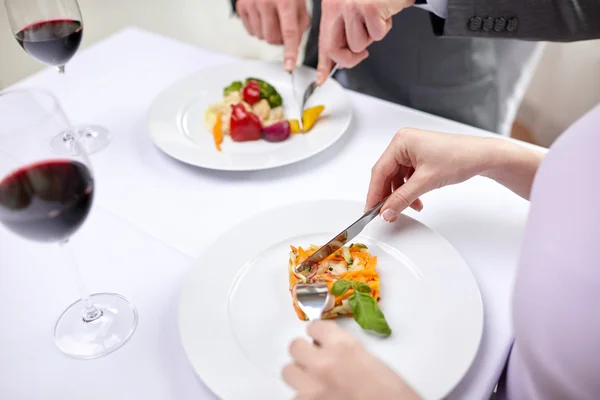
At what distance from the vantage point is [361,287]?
30.6 inches

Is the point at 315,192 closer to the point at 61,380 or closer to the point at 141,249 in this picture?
the point at 141,249

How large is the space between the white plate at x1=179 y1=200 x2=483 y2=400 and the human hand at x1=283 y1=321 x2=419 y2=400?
101 millimetres

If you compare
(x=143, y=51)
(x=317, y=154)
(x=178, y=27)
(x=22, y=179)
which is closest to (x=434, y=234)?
(x=317, y=154)

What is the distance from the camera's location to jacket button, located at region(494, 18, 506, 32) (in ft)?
3.87

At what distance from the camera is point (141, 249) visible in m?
0.97

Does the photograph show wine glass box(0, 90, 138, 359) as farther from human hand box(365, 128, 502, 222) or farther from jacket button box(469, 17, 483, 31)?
jacket button box(469, 17, 483, 31)

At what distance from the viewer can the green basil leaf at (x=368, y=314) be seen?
739mm

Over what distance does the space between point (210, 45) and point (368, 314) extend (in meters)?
3.05

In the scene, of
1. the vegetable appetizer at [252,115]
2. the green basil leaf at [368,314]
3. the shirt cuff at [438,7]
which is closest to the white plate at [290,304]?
the green basil leaf at [368,314]

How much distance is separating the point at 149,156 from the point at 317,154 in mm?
359

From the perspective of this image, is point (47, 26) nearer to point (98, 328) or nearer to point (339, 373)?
point (98, 328)

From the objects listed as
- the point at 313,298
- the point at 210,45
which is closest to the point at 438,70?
the point at 313,298

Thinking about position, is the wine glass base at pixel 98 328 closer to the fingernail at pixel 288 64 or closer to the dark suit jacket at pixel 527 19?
the fingernail at pixel 288 64

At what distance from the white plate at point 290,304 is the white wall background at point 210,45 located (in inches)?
81.2
